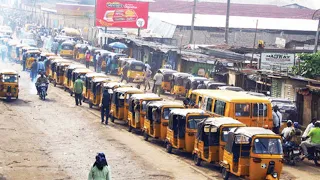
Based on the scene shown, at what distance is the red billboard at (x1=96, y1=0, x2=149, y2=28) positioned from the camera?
74.8 metres

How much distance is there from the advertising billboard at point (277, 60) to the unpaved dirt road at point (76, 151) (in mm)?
10142

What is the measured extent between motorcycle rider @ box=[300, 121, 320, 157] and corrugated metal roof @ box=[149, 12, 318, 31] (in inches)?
1984

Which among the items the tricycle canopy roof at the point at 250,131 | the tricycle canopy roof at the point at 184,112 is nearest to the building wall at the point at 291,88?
the tricycle canopy roof at the point at 184,112

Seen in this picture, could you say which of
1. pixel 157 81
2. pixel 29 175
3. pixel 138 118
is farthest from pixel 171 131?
pixel 157 81

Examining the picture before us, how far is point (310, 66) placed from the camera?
1426 inches

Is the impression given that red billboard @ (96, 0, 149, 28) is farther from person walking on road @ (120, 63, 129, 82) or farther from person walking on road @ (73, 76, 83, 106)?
person walking on road @ (73, 76, 83, 106)

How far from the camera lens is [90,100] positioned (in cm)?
3938

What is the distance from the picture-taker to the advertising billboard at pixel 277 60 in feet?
136

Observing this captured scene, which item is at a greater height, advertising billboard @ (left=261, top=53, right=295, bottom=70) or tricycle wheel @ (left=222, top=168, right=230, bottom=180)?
advertising billboard @ (left=261, top=53, right=295, bottom=70)

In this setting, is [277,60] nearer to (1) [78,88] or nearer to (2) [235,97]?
(1) [78,88]

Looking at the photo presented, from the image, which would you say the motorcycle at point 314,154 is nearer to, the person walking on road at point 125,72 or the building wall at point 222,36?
the person walking on road at point 125,72

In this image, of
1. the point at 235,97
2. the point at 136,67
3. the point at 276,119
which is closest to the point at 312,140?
the point at 276,119

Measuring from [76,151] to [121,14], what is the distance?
49867 mm

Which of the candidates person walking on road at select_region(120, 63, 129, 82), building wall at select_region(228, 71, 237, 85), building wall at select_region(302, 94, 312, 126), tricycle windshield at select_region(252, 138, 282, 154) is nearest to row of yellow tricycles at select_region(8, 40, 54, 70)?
person walking on road at select_region(120, 63, 129, 82)
